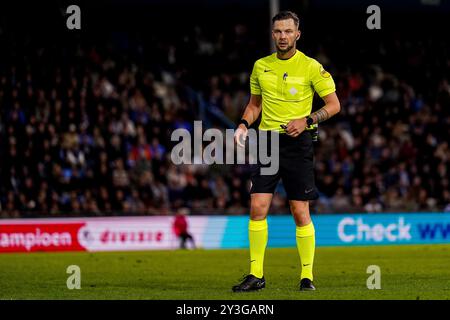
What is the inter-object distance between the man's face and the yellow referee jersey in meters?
0.27

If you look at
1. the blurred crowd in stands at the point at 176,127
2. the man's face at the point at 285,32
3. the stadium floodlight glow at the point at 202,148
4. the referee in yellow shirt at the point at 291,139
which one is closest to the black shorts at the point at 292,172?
the referee in yellow shirt at the point at 291,139

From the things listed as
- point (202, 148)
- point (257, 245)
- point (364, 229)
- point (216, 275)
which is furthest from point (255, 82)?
point (202, 148)

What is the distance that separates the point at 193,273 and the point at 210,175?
40.5ft

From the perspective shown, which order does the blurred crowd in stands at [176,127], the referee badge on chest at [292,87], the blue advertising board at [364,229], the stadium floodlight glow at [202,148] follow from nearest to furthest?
the referee badge on chest at [292,87], the blue advertising board at [364,229], the blurred crowd in stands at [176,127], the stadium floodlight glow at [202,148]

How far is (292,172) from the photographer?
1134 centimetres

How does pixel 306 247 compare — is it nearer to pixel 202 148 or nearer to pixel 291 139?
pixel 291 139

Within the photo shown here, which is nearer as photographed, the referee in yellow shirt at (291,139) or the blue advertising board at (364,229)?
the referee in yellow shirt at (291,139)

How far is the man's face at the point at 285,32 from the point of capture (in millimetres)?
11062

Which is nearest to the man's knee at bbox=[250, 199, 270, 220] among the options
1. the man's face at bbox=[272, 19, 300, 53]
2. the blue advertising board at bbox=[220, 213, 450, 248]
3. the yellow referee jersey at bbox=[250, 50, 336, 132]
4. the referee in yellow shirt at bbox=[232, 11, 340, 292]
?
the referee in yellow shirt at bbox=[232, 11, 340, 292]

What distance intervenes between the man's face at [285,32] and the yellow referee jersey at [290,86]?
27cm

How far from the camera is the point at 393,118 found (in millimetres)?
30312

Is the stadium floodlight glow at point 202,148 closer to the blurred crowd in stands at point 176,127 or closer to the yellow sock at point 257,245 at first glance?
the blurred crowd in stands at point 176,127

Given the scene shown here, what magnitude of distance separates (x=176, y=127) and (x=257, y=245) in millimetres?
16677

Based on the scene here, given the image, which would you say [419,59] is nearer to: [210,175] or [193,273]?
[210,175]
